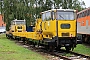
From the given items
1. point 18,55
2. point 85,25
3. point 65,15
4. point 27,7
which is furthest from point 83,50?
point 27,7

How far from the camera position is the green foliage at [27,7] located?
47.2 m

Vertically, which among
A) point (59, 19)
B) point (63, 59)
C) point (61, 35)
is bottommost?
point (63, 59)

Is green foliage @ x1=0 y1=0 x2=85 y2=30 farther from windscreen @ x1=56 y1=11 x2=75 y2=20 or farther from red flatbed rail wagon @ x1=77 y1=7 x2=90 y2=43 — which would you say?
windscreen @ x1=56 y1=11 x2=75 y2=20

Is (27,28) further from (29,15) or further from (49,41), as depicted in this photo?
(49,41)

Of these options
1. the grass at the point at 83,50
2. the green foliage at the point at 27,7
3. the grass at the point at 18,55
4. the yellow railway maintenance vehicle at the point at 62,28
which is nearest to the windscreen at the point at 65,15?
the yellow railway maintenance vehicle at the point at 62,28

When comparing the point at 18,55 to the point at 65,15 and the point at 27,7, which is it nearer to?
the point at 65,15

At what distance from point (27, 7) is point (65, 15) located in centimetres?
2842

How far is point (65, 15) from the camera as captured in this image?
19.8 m

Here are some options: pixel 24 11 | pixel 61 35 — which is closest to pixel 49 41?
pixel 61 35

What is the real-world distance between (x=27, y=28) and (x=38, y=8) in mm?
5919

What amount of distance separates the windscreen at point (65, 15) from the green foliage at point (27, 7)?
27.4 meters

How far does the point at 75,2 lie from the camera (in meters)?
49.6

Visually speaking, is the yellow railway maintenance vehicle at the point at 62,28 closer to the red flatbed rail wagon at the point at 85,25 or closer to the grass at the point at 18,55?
the grass at the point at 18,55

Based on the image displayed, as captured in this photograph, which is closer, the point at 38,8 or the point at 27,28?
the point at 27,28
